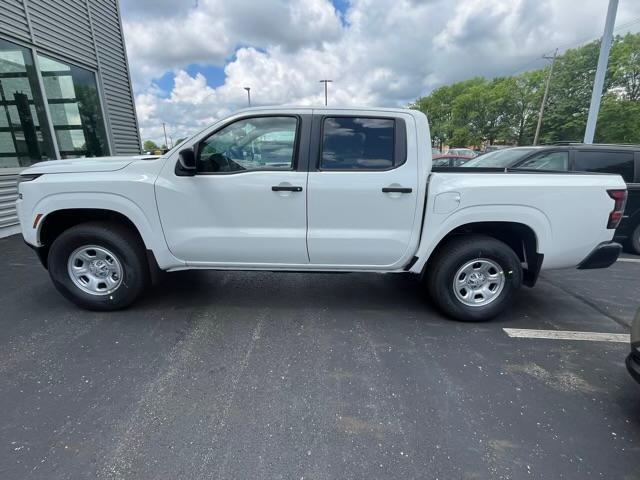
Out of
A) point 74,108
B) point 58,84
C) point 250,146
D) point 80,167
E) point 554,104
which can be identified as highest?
point 554,104

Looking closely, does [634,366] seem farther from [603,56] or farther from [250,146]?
[603,56]

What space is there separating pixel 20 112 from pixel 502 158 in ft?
30.3

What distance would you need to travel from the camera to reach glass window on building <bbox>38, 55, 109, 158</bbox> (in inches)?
282

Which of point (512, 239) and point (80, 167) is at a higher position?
point (80, 167)

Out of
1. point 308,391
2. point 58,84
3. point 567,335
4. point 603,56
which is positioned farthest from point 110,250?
point 603,56

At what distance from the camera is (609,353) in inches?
109

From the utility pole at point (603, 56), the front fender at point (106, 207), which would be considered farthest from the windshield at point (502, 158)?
the utility pole at point (603, 56)

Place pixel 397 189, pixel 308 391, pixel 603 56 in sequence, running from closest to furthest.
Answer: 1. pixel 308 391
2. pixel 397 189
3. pixel 603 56

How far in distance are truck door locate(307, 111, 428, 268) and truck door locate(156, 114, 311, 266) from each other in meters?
0.14

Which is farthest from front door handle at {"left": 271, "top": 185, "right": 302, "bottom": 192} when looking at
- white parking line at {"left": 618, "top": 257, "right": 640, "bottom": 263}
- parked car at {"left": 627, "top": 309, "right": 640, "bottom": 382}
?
white parking line at {"left": 618, "top": 257, "right": 640, "bottom": 263}

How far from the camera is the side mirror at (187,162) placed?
288 centimetres

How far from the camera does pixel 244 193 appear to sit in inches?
116

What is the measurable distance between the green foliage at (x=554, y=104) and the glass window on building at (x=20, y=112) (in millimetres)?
34865

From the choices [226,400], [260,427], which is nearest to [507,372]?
[260,427]
